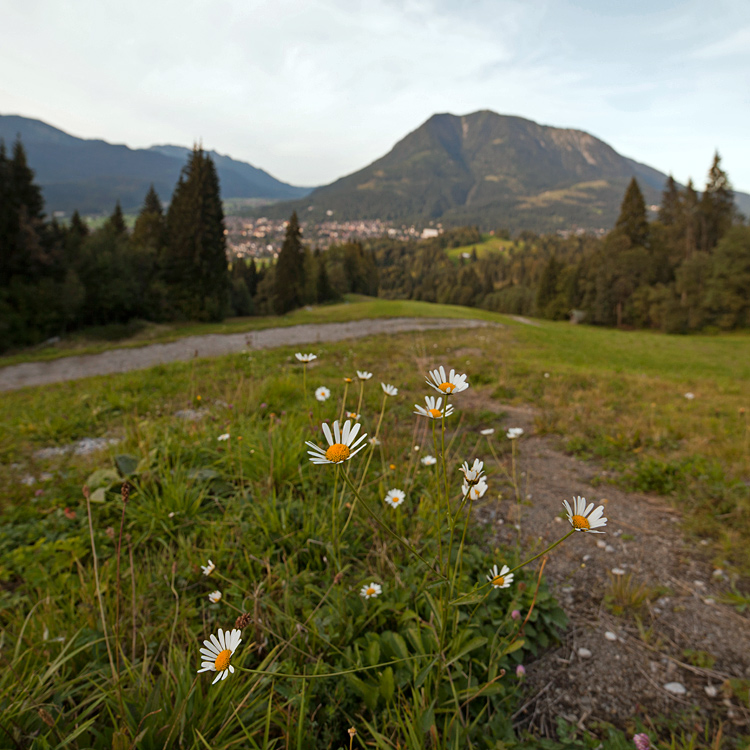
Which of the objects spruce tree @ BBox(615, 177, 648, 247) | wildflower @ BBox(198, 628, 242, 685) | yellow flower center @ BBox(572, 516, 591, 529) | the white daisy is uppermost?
spruce tree @ BBox(615, 177, 648, 247)

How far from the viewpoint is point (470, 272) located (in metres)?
93.6

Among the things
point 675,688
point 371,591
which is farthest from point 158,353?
point 675,688

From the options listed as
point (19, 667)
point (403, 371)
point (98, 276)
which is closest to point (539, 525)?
point (19, 667)

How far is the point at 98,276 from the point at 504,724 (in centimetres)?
3177

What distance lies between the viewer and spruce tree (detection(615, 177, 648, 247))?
3881cm

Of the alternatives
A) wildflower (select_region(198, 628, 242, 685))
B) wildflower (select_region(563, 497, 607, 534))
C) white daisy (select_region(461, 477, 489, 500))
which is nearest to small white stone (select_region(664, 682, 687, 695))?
white daisy (select_region(461, 477, 489, 500))

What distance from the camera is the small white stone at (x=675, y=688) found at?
5.36 ft

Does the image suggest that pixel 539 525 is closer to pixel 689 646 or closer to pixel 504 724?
pixel 689 646

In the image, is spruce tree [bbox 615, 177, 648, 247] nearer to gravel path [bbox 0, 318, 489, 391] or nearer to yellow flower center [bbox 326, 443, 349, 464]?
gravel path [bbox 0, 318, 489, 391]

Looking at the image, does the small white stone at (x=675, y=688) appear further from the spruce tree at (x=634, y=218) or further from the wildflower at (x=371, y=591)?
the spruce tree at (x=634, y=218)

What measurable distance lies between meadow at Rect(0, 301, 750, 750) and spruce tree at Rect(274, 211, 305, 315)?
35.2 metres

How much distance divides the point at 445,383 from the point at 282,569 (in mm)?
1492

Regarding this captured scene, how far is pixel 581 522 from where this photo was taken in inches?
35.0

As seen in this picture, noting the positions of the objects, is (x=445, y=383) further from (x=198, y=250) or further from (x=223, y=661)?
(x=198, y=250)
